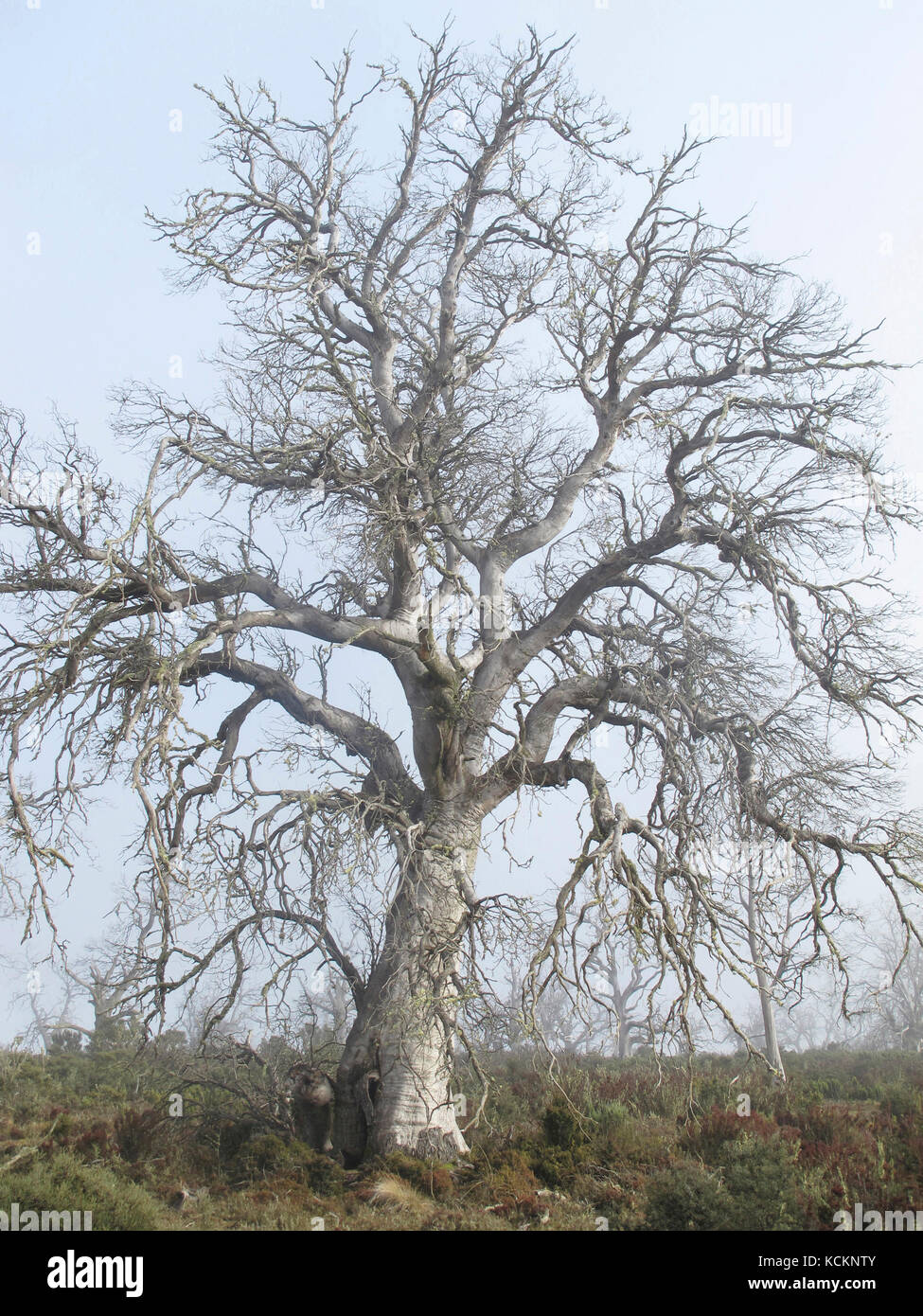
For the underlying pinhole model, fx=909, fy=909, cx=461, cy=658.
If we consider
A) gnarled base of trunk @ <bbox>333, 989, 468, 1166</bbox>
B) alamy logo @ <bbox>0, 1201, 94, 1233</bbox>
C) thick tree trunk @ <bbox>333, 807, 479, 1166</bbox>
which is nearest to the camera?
alamy logo @ <bbox>0, 1201, 94, 1233</bbox>

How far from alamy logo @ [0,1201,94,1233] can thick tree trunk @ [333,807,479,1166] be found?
2.99m

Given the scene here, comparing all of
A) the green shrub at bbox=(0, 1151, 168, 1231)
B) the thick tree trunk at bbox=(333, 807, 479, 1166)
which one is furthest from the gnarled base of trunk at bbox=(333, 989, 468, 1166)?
the green shrub at bbox=(0, 1151, 168, 1231)

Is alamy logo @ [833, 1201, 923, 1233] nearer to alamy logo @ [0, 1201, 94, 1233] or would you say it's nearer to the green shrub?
the green shrub

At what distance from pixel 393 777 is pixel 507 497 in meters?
4.36

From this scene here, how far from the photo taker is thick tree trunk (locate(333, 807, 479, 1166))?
9023 mm

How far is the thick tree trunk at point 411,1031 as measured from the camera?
9.02 meters

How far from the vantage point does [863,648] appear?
10.2 meters
